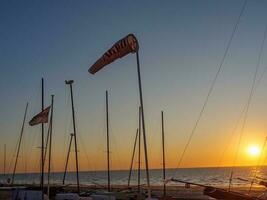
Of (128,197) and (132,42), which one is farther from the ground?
(132,42)

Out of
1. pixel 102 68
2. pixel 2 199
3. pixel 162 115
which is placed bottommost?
pixel 2 199

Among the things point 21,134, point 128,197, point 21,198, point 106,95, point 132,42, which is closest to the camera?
point 132,42

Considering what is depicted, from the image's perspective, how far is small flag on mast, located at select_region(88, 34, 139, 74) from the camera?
1385 centimetres

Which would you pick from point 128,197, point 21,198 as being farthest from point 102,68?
point 128,197

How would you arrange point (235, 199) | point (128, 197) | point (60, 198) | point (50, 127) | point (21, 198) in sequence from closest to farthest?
point (235, 199) < point (21, 198) < point (60, 198) < point (50, 127) < point (128, 197)

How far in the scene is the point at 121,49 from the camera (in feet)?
45.7

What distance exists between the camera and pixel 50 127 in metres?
36.4

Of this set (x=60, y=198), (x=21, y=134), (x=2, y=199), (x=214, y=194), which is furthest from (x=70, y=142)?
(x=214, y=194)

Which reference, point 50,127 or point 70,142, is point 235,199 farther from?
point 70,142

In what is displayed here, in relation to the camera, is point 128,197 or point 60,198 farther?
point 128,197

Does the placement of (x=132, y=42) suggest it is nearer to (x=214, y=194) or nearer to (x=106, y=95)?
(x=214, y=194)

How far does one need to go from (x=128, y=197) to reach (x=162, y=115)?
12.3 meters

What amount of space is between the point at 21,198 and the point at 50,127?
8096 millimetres

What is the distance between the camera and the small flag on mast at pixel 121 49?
13.9 meters
